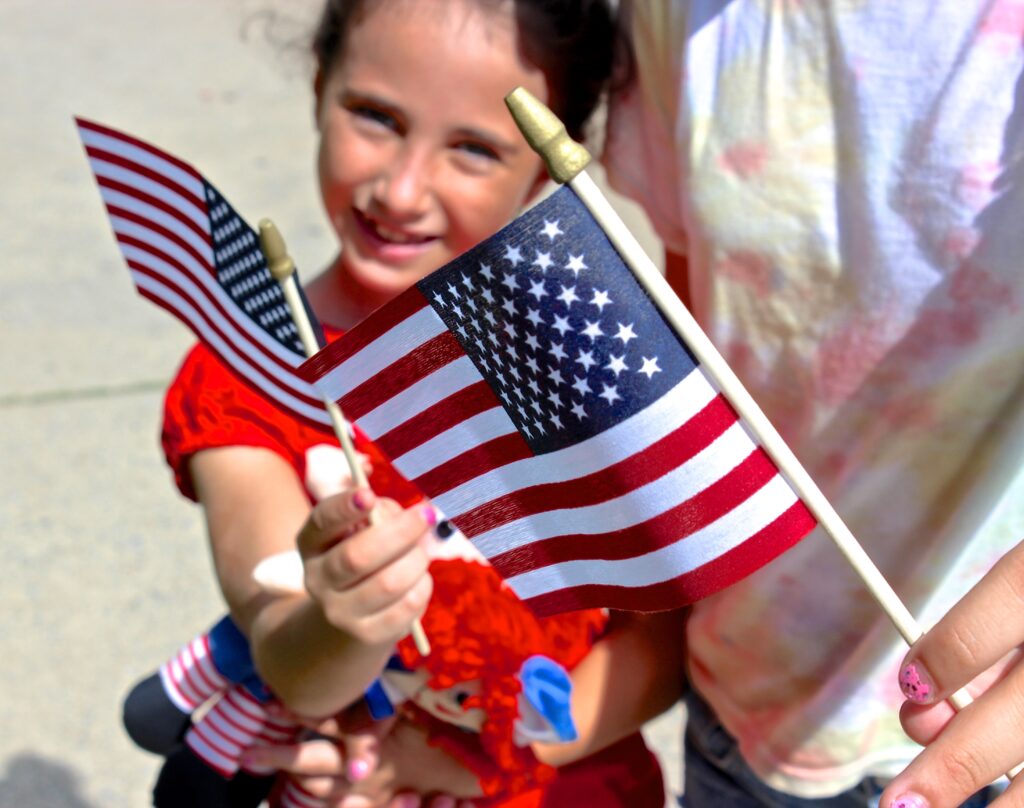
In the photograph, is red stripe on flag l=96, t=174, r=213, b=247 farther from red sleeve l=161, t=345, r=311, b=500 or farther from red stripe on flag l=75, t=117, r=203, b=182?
red sleeve l=161, t=345, r=311, b=500

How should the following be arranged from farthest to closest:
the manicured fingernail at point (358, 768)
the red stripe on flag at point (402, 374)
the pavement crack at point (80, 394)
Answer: the pavement crack at point (80, 394)
the manicured fingernail at point (358, 768)
the red stripe on flag at point (402, 374)

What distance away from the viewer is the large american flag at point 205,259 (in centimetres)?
160

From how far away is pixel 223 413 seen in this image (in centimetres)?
183

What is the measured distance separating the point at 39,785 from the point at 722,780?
184cm

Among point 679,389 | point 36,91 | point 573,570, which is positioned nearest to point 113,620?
point 573,570

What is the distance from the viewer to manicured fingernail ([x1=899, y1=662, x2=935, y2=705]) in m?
1.16

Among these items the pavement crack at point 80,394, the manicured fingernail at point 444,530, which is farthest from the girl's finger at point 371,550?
the pavement crack at point 80,394

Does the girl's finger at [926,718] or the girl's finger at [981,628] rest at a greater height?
the girl's finger at [981,628]

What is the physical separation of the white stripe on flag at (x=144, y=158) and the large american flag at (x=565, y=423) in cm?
40

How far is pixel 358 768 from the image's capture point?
70.7 inches

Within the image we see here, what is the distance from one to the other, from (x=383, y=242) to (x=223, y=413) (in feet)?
1.06

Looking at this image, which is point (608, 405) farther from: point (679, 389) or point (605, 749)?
point (605, 749)

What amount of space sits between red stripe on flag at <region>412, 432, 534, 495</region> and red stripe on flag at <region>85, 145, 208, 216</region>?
0.47 m

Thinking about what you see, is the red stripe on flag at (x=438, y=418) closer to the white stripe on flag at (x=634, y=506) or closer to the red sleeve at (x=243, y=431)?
the white stripe on flag at (x=634, y=506)
